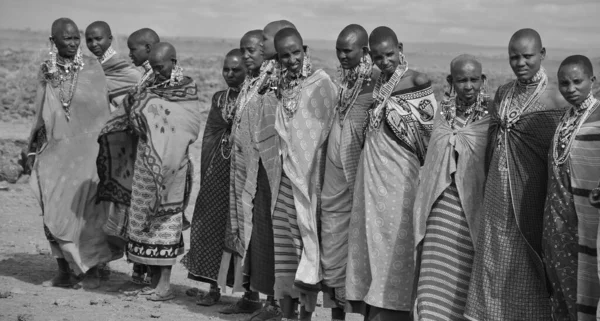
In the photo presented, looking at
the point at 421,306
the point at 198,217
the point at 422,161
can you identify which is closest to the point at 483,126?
the point at 422,161

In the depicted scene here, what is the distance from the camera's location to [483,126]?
6988 millimetres

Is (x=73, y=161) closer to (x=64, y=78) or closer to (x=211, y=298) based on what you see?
(x=64, y=78)

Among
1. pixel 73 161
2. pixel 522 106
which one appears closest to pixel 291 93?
pixel 522 106

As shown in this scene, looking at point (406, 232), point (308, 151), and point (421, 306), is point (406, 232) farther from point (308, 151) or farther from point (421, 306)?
point (308, 151)

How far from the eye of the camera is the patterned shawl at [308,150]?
7887mm

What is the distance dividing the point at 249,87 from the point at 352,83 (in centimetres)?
120

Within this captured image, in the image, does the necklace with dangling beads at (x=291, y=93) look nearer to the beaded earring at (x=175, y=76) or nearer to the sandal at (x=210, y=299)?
the beaded earring at (x=175, y=76)

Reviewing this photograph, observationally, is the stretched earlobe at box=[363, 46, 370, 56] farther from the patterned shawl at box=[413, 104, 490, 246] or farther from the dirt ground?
the dirt ground

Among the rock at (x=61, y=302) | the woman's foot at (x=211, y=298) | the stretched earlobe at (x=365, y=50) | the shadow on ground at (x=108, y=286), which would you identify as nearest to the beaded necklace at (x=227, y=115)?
the woman's foot at (x=211, y=298)

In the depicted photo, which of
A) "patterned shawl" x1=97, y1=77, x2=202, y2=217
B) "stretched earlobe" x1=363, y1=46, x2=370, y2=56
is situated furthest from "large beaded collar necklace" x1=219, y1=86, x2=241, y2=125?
"stretched earlobe" x1=363, y1=46, x2=370, y2=56

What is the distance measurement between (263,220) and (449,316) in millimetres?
2121

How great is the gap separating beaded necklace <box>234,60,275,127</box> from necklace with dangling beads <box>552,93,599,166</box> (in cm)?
295

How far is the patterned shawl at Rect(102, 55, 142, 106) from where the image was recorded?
10.1 metres

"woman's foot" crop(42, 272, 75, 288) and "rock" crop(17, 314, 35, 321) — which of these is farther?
"woman's foot" crop(42, 272, 75, 288)
